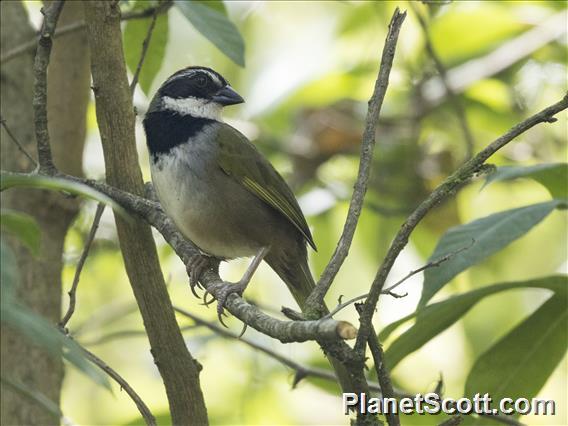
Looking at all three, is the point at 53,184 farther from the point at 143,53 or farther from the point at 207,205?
the point at 207,205

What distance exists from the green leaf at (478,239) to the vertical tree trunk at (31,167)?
159cm

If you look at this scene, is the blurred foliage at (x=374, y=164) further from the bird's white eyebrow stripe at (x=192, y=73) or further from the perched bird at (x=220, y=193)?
the perched bird at (x=220, y=193)

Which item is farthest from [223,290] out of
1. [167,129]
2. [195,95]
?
[195,95]

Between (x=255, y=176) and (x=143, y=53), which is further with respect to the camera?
(x=255, y=176)

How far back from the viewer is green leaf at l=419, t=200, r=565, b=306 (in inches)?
133

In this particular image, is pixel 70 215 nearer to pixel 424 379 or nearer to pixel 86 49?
pixel 86 49

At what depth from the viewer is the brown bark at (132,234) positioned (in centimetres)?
346

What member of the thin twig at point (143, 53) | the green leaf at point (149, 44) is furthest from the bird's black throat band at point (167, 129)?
the thin twig at point (143, 53)

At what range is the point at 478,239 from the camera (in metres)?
3.58

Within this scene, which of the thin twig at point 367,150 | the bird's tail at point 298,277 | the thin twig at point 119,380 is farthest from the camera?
the bird's tail at point 298,277

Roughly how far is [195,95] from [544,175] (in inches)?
71.5

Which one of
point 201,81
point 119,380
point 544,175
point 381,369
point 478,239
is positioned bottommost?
point 381,369

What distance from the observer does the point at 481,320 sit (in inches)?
231

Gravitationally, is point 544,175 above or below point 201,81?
below
